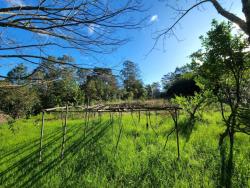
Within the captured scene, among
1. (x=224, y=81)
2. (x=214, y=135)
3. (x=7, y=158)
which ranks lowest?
(x=7, y=158)

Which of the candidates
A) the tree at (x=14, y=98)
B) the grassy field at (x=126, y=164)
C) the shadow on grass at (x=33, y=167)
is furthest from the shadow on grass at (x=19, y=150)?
the tree at (x=14, y=98)

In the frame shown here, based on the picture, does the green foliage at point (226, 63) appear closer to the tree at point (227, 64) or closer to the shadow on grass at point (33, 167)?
the tree at point (227, 64)

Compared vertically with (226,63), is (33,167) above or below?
below

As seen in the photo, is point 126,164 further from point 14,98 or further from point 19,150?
point 19,150

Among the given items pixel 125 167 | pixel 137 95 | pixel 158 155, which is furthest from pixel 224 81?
pixel 137 95

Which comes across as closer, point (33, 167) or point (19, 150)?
point (33, 167)

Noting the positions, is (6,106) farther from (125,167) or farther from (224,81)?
(224,81)

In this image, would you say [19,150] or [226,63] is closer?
[226,63]

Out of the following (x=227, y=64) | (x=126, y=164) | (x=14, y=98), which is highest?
(x=227, y=64)

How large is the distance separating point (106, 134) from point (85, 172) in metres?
3.69

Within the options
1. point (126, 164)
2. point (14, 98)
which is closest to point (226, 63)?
point (126, 164)

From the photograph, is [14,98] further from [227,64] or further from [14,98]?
[227,64]

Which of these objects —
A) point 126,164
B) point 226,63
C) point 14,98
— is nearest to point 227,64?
point 226,63

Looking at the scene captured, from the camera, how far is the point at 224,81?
18.2 ft
